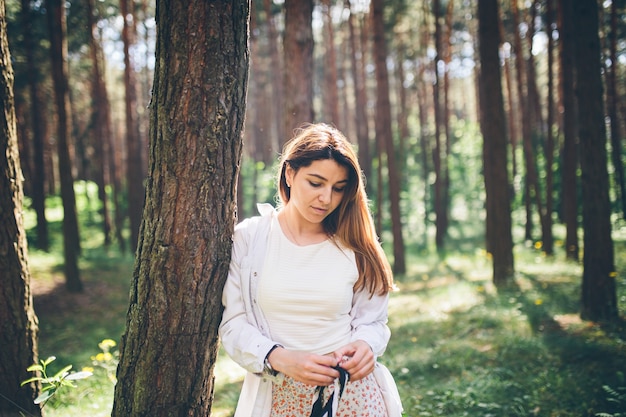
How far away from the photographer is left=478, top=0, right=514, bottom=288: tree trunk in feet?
30.5

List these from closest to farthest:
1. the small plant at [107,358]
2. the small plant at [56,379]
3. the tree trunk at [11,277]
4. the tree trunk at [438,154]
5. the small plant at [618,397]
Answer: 1. the small plant at [56,379]
2. the tree trunk at [11,277]
3. the small plant at [107,358]
4. the small plant at [618,397]
5. the tree trunk at [438,154]

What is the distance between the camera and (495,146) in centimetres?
955

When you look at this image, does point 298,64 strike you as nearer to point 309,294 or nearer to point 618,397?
point 309,294

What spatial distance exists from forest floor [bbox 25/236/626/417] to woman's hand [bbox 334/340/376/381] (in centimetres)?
245

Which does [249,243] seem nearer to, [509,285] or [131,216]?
[509,285]

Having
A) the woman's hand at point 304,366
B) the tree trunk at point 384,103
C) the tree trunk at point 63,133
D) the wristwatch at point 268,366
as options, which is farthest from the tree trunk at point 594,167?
the tree trunk at point 63,133

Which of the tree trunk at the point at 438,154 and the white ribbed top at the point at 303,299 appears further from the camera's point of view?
the tree trunk at the point at 438,154

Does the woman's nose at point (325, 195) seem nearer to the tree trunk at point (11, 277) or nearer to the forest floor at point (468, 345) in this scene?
the tree trunk at point (11, 277)

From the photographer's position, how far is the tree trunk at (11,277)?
3133mm

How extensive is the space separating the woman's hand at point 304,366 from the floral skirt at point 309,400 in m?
0.18

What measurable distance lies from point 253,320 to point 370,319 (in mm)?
625

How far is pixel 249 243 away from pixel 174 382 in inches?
30.9

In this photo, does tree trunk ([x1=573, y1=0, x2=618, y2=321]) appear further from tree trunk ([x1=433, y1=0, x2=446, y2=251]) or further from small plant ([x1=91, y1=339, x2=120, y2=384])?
tree trunk ([x1=433, y1=0, x2=446, y2=251])

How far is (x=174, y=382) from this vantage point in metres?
2.32
